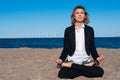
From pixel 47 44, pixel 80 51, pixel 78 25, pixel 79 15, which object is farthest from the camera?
pixel 47 44

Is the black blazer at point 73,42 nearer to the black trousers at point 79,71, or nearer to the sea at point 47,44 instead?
the black trousers at point 79,71

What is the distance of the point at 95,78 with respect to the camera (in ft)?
31.6

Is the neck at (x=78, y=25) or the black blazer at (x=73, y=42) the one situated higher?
the neck at (x=78, y=25)

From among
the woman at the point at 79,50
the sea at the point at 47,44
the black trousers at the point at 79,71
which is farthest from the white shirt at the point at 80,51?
the sea at the point at 47,44

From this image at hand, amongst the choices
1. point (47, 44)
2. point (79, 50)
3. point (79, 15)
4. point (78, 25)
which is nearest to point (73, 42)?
point (79, 50)

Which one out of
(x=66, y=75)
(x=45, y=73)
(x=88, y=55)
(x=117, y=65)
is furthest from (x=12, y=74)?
(x=117, y=65)

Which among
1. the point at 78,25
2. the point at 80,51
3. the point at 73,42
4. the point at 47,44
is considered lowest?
the point at 47,44

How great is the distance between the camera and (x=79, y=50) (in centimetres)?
943

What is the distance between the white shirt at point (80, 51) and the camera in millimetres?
9414

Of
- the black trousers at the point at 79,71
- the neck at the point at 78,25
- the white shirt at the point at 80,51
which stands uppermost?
the neck at the point at 78,25

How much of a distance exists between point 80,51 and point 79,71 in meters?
0.57

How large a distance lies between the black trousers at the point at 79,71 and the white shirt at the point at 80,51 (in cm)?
19

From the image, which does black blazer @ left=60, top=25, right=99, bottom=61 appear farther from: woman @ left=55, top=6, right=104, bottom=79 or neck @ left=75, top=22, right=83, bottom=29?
neck @ left=75, top=22, right=83, bottom=29

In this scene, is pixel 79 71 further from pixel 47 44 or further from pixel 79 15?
pixel 47 44
